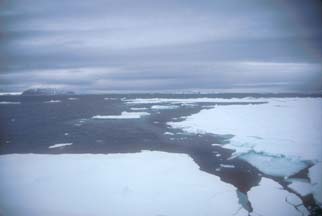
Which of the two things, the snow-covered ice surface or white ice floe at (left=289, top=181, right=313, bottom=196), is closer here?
white ice floe at (left=289, top=181, right=313, bottom=196)

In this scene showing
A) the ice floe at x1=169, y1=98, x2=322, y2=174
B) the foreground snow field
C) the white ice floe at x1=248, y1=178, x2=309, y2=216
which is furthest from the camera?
the ice floe at x1=169, y1=98, x2=322, y2=174

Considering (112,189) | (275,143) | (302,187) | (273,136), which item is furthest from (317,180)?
(112,189)

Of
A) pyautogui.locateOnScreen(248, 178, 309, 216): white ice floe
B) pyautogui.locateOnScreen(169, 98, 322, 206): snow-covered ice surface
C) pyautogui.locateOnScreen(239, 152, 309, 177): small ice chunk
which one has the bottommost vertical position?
pyautogui.locateOnScreen(248, 178, 309, 216): white ice floe

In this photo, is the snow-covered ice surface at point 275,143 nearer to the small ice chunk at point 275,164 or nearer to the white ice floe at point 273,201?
the small ice chunk at point 275,164

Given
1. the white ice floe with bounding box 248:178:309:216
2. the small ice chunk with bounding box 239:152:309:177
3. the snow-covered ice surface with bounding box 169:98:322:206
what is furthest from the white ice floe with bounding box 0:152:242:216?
the snow-covered ice surface with bounding box 169:98:322:206

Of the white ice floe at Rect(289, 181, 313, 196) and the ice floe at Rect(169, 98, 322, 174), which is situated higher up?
the ice floe at Rect(169, 98, 322, 174)

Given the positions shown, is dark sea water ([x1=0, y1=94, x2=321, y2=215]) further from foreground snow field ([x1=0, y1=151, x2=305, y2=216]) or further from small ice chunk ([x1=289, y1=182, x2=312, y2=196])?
foreground snow field ([x1=0, y1=151, x2=305, y2=216])
